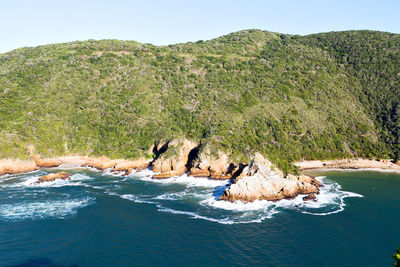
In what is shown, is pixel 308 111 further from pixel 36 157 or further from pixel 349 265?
pixel 36 157

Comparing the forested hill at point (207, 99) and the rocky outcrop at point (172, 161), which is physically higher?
Answer: the forested hill at point (207, 99)

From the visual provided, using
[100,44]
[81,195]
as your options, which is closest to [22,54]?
[100,44]

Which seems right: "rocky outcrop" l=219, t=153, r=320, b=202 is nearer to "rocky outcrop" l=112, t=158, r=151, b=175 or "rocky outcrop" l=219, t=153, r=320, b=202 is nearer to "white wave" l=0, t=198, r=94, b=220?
"white wave" l=0, t=198, r=94, b=220

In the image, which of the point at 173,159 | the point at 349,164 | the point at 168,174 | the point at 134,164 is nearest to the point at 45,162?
the point at 134,164

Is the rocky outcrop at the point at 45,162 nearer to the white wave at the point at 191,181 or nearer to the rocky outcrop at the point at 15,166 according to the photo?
the rocky outcrop at the point at 15,166

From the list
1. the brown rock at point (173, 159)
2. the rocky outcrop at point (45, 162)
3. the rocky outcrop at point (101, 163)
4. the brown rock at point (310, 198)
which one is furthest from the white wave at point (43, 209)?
the brown rock at point (310, 198)

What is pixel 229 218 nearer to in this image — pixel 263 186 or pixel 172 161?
pixel 263 186
